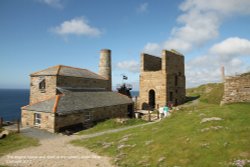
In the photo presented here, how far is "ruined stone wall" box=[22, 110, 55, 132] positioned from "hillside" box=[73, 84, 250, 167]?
6.49 meters

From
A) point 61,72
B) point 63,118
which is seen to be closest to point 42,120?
point 63,118

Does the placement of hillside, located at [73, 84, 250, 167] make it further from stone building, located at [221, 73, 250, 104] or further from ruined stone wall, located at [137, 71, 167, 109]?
ruined stone wall, located at [137, 71, 167, 109]

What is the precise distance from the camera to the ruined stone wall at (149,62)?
38588mm

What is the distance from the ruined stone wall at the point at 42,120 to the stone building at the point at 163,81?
63.3 feet

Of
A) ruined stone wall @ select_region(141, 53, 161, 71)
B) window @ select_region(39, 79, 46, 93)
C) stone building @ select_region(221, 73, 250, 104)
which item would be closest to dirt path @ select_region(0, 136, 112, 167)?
window @ select_region(39, 79, 46, 93)

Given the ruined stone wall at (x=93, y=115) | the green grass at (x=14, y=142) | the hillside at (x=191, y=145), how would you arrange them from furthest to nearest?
1. the ruined stone wall at (x=93, y=115)
2. the green grass at (x=14, y=142)
3. the hillside at (x=191, y=145)

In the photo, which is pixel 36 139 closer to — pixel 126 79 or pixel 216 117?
pixel 216 117

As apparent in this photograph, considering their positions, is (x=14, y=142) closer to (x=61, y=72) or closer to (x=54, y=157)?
(x=54, y=157)

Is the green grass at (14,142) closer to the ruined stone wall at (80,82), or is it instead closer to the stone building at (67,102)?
the stone building at (67,102)

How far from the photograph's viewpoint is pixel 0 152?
54.1 feet

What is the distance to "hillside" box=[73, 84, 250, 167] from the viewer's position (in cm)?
1032

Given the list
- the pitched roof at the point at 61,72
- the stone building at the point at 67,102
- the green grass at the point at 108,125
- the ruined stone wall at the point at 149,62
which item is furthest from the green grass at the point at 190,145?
the ruined stone wall at the point at 149,62

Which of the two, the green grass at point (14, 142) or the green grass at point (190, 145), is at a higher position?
the green grass at point (190, 145)

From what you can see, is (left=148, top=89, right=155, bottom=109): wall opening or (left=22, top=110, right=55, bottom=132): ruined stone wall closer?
(left=22, top=110, right=55, bottom=132): ruined stone wall
